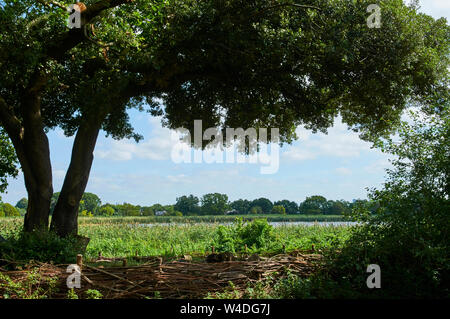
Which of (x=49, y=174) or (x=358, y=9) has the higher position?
(x=358, y=9)

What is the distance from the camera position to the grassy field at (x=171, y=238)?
490 inches

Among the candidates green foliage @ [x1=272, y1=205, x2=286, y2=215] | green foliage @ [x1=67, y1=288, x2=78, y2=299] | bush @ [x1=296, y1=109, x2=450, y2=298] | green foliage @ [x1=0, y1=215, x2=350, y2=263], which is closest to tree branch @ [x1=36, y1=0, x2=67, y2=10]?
green foliage @ [x1=0, y1=215, x2=350, y2=263]

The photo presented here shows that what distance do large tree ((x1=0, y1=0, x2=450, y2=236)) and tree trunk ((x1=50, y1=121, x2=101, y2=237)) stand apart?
29mm

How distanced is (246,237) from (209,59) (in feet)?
17.8

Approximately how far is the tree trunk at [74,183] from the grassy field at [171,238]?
4.94 ft

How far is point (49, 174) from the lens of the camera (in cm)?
1120

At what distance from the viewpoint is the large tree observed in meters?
9.70

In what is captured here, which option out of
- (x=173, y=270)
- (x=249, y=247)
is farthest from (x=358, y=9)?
(x=173, y=270)

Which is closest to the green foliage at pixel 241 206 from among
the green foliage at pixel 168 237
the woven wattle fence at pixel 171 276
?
the green foliage at pixel 168 237

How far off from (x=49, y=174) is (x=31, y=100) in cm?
210

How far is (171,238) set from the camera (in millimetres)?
15906

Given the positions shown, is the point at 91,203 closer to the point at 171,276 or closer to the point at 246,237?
the point at 246,237

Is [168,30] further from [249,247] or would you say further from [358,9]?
[249,247]
